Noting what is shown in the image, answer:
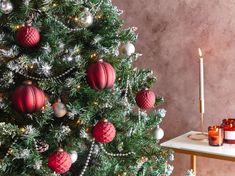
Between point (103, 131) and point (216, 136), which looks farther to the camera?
point (216, 136)

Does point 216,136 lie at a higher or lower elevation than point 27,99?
lower

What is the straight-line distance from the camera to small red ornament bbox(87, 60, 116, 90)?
0.92 m

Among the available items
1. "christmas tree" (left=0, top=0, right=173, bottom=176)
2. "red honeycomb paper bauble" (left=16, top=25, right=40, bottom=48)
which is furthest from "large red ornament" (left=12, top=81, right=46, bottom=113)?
"red honeycomb paper bauble" (left=16, top=25, right=40, bottom=48)

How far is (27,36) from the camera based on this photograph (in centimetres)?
90

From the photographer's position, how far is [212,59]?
175 cm

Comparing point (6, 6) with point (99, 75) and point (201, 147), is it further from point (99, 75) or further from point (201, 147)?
point (201, 147)

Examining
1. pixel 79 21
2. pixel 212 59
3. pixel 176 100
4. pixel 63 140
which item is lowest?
pixel 176 100

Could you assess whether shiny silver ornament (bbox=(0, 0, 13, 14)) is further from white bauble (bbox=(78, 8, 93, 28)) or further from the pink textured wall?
the pink textured wall

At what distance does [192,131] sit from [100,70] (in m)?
1.02

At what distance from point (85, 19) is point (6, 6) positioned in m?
0.22


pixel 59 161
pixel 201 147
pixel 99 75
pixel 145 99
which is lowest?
pixel 201 147

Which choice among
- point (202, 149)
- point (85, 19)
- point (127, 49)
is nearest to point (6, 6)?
point (85, 19)

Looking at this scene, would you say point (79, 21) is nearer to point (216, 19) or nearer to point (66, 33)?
point (66, 33)

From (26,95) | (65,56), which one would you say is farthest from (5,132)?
(65,56)
